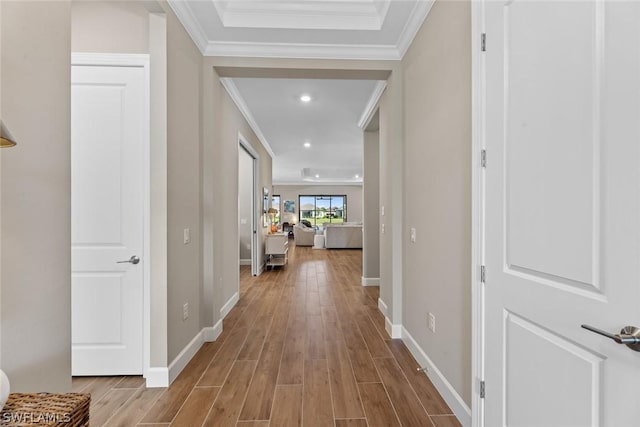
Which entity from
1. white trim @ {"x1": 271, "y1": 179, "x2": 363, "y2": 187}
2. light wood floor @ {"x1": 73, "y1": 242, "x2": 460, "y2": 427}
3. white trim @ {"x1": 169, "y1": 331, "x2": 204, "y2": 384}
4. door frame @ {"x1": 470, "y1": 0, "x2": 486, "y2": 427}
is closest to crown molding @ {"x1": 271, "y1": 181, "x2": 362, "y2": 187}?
white trim @ {"x1": 271, "y1": 179, "x2": 363, "y2": 187}

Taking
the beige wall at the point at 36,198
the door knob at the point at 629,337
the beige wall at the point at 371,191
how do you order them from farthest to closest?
the beige wall at the point at 371,191
the beige wall at the point at 36,198
the door knob at the point at 629,337

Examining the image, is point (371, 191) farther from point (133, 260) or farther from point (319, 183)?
point (319, 183)

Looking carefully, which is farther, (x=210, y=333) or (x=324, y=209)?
(x=324, y=209)

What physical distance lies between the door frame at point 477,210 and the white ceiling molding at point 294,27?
37.7 inches

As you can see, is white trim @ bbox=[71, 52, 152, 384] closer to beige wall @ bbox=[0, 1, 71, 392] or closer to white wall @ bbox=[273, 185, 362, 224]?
beige wall @ bbox=[0, 1, 71, 392]

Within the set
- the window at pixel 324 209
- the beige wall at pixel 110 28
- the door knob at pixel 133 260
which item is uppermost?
the beige wall at pixel 110 28

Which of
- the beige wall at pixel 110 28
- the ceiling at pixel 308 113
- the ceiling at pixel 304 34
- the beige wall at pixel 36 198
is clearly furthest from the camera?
the ceiling at pixel 308 113

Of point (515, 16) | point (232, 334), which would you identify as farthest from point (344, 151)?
point (515, 16)

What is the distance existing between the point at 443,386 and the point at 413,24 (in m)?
2.75

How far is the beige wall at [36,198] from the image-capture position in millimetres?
1049

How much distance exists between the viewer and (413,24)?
246cm

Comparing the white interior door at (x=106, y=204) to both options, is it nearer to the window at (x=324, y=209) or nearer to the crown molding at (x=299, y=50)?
the crown molding at (x=299, y=50)

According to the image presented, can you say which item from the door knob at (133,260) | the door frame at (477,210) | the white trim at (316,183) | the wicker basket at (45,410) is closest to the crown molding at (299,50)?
the door frame at (477,210)

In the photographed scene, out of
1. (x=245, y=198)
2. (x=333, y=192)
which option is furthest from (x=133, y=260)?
(x=333, y=192)
